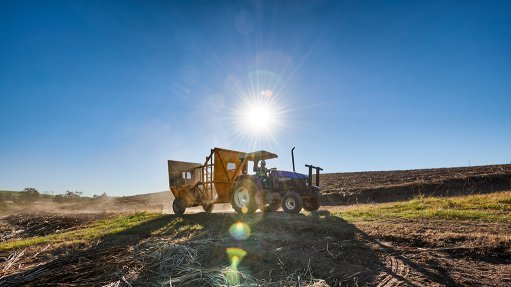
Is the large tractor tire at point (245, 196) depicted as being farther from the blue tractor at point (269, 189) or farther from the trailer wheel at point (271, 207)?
the trailer wheel at point (271, 207)

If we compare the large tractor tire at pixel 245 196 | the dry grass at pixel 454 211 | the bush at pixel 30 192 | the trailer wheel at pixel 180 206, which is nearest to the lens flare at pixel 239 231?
the large tractor tire at pixel 245 196

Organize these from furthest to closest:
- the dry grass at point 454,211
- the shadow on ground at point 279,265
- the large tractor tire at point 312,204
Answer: the large tractor tire at point 312,204
the dry grass at point 454,211
the shadow on ground at point 279,265

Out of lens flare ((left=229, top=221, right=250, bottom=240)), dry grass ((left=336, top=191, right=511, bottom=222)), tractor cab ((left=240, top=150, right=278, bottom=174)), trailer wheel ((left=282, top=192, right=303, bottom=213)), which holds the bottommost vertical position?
lens flare ((left=229, top=221, right=250, bottom=240))

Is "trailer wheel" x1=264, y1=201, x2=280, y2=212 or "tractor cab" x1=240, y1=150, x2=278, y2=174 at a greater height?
"tractor cab" x1=240, y1=150, x2=278, y2=174

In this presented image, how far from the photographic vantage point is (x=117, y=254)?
5.66 metres

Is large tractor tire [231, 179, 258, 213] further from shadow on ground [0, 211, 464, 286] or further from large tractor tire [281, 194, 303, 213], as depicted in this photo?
shadow on ground [0, 211, 464, 286]

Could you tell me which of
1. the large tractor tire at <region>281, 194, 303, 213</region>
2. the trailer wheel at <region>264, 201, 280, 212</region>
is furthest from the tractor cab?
the large tractor tire at <region>281, 194, 303, 213</region>

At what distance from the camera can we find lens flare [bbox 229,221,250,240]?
7.38 metres

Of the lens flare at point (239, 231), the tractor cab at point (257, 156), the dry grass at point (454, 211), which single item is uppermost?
the tractor cab at point (257, 156)

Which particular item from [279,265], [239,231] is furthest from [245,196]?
[279,265]

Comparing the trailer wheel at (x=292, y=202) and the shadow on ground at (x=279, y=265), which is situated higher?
the trailer wheel at (x=292, y=202)

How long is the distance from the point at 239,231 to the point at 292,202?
13.0 feet

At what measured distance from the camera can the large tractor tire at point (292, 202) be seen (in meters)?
11.6

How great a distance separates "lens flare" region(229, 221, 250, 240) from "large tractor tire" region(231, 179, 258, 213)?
2460mm
